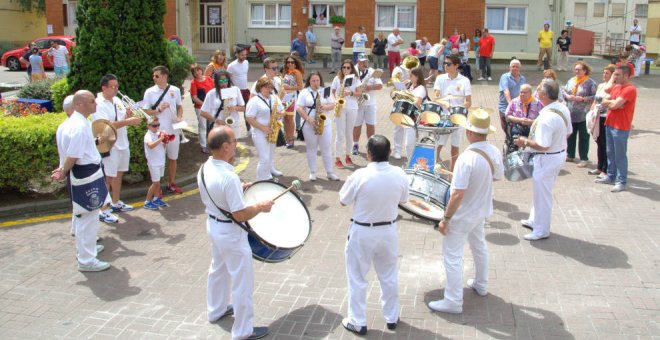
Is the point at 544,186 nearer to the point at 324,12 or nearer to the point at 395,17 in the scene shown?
the point at 395,17

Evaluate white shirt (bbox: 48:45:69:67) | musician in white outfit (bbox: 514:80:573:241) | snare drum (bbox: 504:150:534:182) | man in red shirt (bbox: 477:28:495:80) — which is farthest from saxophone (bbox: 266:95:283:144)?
white shirt (bbox: 48:45:69:67)

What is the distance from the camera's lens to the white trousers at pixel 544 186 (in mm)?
7473

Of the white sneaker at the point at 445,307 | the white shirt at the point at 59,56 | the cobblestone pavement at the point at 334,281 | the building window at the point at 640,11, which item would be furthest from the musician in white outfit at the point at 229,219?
the building window at the point at 640,11

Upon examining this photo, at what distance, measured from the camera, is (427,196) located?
788 cm

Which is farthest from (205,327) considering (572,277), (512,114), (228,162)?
(512,114)

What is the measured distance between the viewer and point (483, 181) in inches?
226

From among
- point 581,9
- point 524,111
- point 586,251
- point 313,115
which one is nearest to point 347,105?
point 313,115

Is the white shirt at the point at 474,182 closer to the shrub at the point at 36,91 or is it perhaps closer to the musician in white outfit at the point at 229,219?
the musician in white outfit at the point at 229,219

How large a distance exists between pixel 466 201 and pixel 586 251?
8.16 ft

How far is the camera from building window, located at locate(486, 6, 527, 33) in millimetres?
27125

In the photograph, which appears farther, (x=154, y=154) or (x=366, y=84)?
(x=366, y=84)

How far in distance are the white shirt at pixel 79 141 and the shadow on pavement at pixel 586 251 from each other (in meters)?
5.33

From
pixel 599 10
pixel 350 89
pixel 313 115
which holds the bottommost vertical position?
pixel 313 115

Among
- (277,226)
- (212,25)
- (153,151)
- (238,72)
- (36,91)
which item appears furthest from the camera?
(212,25)
